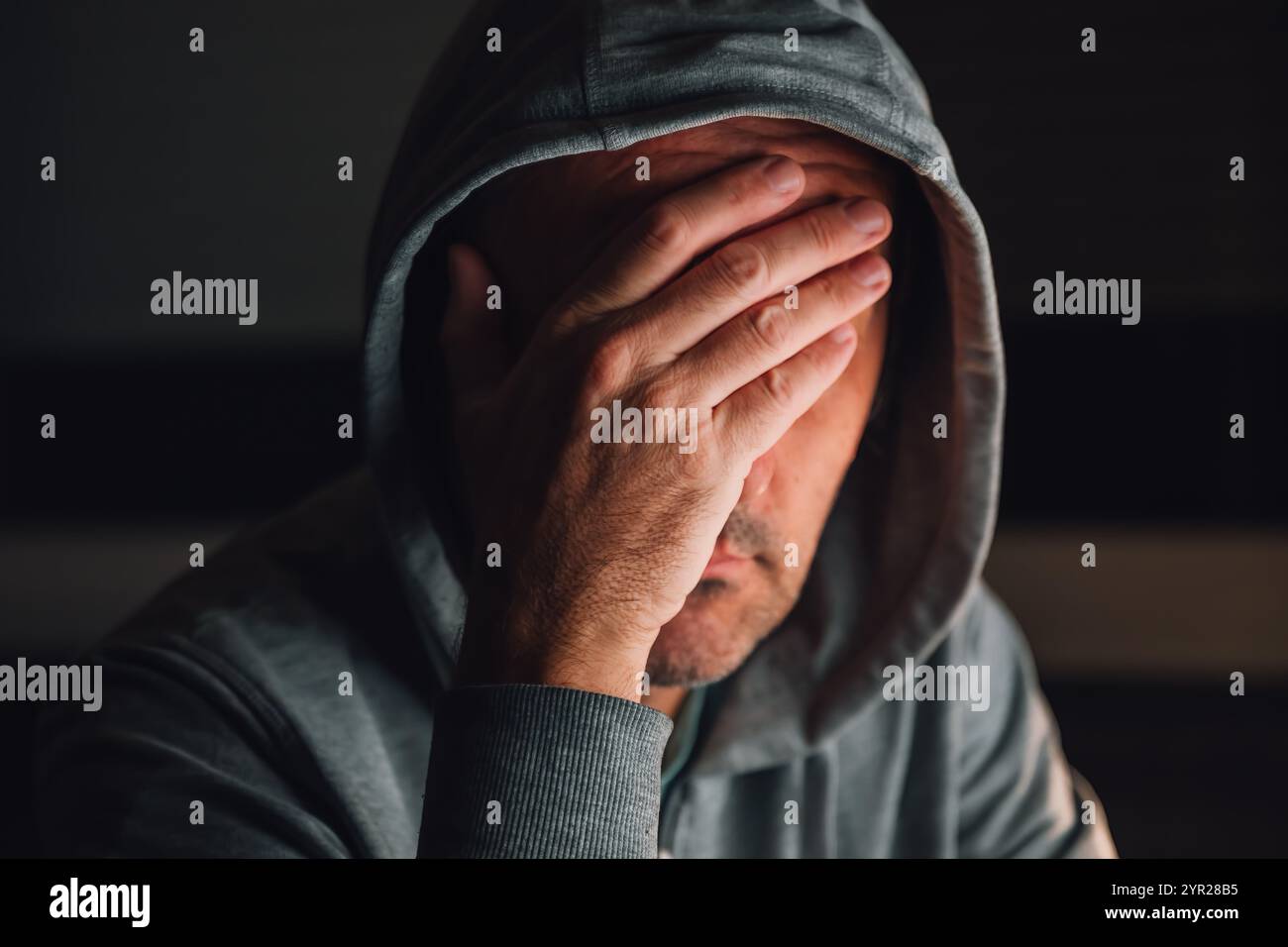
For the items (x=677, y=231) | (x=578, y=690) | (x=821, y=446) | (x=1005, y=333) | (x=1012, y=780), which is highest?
(x=1005, y=333)

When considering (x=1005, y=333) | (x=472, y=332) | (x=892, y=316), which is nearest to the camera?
(x=472, y=332)

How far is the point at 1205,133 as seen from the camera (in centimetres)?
142

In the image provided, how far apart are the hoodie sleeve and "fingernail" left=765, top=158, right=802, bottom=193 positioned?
0.57m

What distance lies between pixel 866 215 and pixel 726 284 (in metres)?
0.13

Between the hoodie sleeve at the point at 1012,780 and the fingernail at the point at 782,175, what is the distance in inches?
22.5

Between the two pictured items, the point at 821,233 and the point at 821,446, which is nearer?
the point at 821,233

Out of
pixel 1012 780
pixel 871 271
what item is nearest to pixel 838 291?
pixel 871 271

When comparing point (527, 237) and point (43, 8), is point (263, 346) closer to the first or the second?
point (43, 8)

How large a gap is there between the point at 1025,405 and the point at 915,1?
648 millimetres

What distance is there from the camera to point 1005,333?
1.58 metres

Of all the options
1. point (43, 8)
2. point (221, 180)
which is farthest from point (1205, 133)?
point (43, 8)

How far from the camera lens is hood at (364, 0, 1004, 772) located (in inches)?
25.9

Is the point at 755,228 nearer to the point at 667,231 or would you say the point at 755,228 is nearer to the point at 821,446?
the point at 667,231

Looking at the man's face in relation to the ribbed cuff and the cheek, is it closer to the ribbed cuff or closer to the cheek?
the cheek
